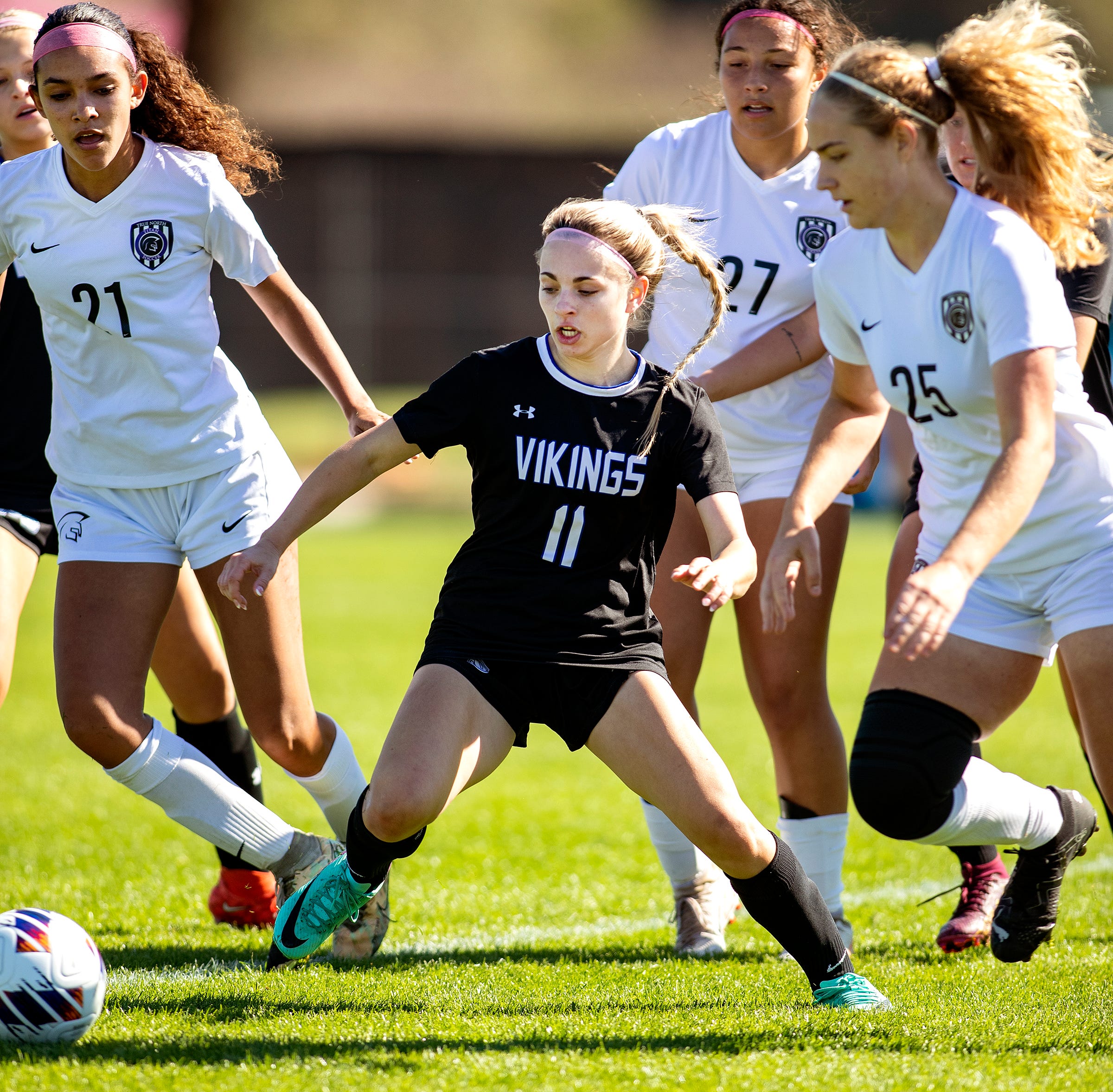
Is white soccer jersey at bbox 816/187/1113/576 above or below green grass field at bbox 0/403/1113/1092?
above

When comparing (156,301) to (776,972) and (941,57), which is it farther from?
(776,972)

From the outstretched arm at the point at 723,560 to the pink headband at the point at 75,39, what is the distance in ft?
6.89

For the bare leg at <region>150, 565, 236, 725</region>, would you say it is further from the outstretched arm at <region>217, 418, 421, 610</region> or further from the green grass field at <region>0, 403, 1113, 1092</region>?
the outstretched arm at <region>217, 418, 421, 610</region>

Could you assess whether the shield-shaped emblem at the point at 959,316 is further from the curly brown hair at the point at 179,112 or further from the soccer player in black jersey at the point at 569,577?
the curly brown hair at the point at 179,112

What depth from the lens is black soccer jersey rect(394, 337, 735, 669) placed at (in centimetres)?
373

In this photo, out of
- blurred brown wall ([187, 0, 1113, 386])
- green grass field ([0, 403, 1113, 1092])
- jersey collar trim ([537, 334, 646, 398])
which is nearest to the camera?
green grass field ([0, 403, 1113, 1092])

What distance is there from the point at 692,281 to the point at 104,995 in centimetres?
274

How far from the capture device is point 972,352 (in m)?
3.42

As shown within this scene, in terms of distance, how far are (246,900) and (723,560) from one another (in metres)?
2.31

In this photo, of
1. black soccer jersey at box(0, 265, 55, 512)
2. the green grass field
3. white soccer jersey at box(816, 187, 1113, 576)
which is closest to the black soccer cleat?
the green grass field

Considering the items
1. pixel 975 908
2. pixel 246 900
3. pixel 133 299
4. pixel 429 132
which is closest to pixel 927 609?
pixel 975 908

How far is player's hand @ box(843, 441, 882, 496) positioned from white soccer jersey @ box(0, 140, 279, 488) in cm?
182

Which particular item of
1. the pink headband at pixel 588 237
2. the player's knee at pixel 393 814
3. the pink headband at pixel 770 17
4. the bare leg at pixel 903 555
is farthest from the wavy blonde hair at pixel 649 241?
the player's knee at pixel 393 814

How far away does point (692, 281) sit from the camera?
4.72m
